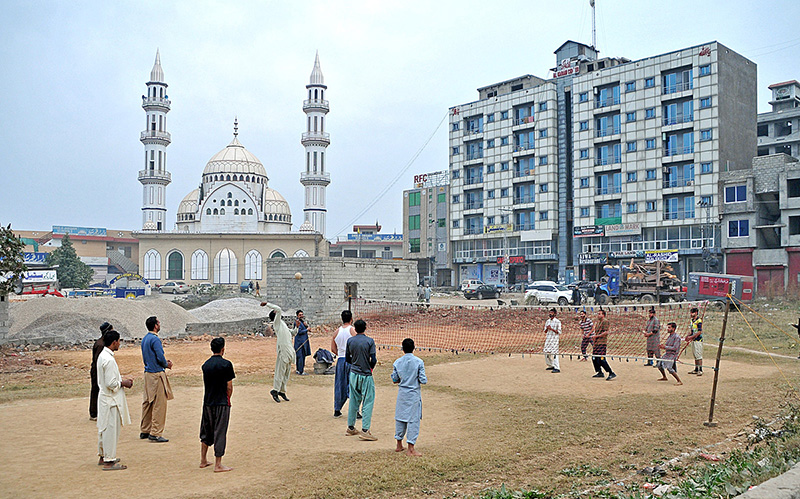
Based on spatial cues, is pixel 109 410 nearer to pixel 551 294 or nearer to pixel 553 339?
pixel 553 339

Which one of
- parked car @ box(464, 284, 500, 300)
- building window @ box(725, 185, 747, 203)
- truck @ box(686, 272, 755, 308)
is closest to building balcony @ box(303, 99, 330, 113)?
parked car @ box(464, 284, 500, 300)

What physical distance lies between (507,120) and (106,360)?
61723 millimetres

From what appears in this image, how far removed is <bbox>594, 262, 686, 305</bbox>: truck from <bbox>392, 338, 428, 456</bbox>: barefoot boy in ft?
98.6

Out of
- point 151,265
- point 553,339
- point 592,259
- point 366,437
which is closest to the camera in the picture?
point 366,437

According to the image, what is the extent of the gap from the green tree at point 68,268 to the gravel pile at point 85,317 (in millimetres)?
43106

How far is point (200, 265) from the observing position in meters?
69.9

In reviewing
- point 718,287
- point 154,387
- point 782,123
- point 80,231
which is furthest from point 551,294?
point 80,231

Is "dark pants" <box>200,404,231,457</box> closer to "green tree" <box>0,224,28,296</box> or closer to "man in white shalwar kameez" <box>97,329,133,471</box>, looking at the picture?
"man in white shalwar kameez" <box>97,329,133,471</box>

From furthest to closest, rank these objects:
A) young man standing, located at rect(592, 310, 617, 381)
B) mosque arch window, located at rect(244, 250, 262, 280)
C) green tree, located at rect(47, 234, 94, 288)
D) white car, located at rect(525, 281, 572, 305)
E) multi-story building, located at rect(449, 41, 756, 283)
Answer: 1. mosque arch window, located at rect(244, 250, 262, 280)
2. green tree, located at rect(47, 234, 94, 288)
3. multi-story building, located at rect(449, 41, 756, 283)
4. white car, located at rect(525, 281, 572, 305)
5. young man standing, located at rect(592, 310, 617, 381)

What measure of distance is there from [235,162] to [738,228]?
6055 cm

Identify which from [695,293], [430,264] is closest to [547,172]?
[430,264]

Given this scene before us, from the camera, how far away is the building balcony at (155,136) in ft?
251

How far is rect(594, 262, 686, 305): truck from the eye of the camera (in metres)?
35.2

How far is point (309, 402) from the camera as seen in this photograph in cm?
1141
